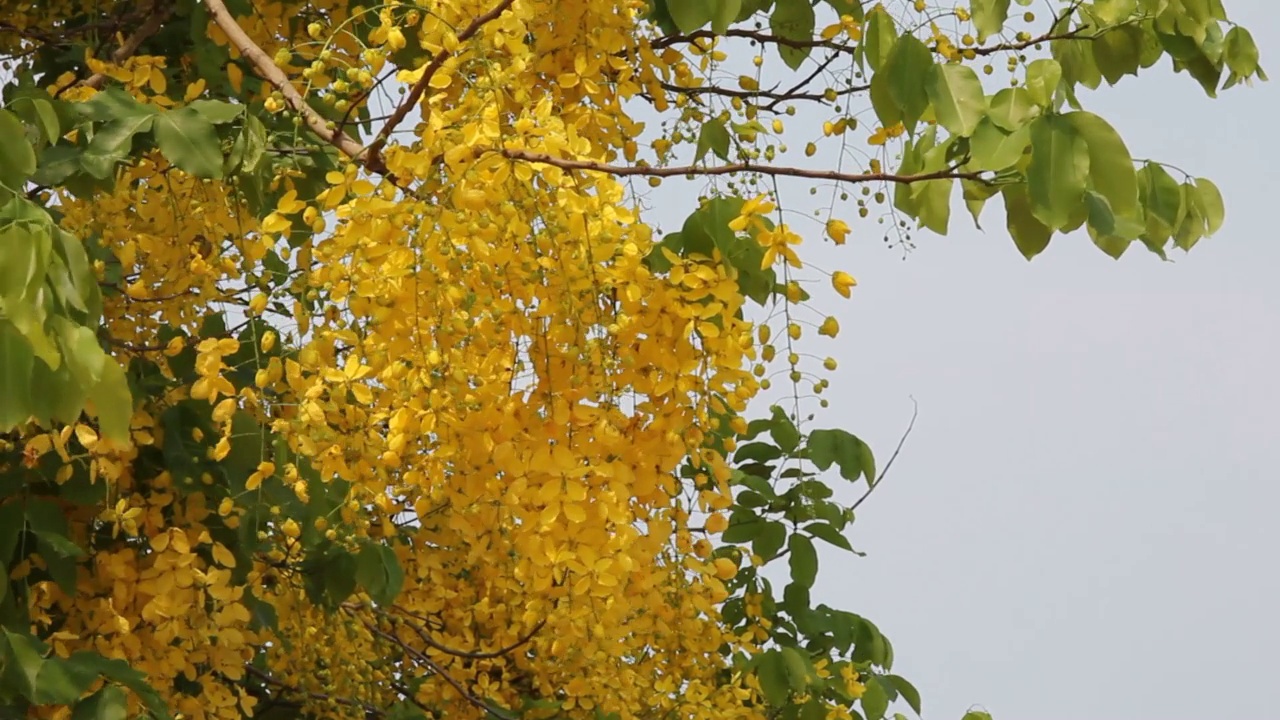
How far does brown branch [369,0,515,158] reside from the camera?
201 cm

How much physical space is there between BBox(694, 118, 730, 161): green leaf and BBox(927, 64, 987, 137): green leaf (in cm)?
95

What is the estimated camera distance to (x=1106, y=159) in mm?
1865

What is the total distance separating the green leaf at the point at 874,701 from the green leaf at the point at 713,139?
3.29 ft

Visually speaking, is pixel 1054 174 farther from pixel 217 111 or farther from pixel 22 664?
pixel 22 664

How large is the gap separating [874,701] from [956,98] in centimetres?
148

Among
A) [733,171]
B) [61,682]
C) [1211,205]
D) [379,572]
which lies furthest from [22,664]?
[1211,205]

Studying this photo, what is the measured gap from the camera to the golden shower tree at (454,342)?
1965 mm

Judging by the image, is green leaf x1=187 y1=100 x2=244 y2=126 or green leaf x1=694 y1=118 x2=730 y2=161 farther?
green leaf x1=694 y1=118 x2=730 y2=161

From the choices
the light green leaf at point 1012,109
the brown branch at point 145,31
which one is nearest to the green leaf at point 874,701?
the light green leaf at point 1012,109

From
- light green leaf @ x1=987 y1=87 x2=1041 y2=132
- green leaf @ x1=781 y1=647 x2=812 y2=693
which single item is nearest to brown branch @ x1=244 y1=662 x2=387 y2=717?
green leaf @ x1=781 y1=647 x2=812 y2=693

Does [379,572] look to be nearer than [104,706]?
No

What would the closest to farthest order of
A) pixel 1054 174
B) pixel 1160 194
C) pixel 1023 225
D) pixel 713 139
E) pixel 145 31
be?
pixel 1054 174 < pixel 1023 225 < pixel 1160 194 < pixel 713 139 < pixel 145 31

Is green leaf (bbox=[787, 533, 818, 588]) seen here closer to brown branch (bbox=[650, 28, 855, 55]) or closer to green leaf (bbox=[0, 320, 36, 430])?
brown branch (bbox=[650, 28, 855, 55])

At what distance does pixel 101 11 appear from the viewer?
374 centimetres
